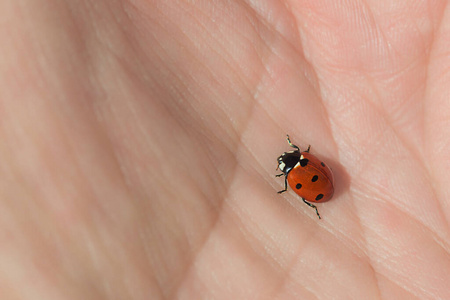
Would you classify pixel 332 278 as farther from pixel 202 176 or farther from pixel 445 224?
pixel 202 176

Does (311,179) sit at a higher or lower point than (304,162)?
lower

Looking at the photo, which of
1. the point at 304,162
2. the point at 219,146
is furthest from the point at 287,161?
the point at 219,146

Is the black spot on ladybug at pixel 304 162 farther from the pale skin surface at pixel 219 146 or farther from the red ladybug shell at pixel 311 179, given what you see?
the pale skin surface at pixel 219 146

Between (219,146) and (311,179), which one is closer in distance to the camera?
(219,146)

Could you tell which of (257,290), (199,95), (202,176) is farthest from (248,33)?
(257,290)

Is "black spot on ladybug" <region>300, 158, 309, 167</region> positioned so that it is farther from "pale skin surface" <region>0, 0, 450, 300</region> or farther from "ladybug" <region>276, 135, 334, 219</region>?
"pale skin surface" <region>0, 0, 450, 300</region>

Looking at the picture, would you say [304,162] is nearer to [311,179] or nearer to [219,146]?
[311,179]

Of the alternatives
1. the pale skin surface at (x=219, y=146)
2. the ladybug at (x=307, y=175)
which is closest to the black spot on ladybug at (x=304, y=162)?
the ladybug at (x=307, y=175)
